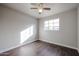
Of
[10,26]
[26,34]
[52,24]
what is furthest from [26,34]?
[52,24]

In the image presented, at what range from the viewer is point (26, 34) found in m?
4.55

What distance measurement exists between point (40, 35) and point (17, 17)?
2622 mm

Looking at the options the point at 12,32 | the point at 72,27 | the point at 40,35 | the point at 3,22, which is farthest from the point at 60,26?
the point at 3,22

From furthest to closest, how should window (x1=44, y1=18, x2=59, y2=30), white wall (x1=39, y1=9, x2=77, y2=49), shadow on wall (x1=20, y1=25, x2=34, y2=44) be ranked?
window (x1=44, y1=18, x2=59, y2=30)
shadow on wall (x1=20, y1=25, x2=34, y2=44)
white wall (x1=39, y1=9, x2=77, y2=49)

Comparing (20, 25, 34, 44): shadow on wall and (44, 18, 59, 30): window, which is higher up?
(44, 18, 59, 30): window

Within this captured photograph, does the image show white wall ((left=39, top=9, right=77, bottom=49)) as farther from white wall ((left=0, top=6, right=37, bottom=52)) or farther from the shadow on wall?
white wall ((left=0, top=6, right=37, bottom=52))

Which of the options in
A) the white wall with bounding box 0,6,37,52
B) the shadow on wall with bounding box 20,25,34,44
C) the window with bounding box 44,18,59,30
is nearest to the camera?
the white wall with bounding box 0,6,37,52

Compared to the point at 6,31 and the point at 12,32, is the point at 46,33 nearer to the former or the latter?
the point at 12,32

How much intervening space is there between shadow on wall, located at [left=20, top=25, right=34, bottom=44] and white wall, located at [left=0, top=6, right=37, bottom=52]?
0.21 m

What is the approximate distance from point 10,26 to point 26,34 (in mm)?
1382

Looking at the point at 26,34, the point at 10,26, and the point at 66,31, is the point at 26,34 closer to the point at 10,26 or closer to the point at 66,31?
the point at 10,26

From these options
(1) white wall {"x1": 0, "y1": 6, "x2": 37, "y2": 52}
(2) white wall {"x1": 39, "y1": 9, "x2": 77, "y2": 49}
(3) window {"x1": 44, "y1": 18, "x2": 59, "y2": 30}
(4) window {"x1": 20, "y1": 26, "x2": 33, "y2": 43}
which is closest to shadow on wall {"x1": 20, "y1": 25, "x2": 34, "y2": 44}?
(4) window {"x1": 20, "y1": 26, "x2": 33, "y2": 43}

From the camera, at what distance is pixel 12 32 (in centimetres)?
356

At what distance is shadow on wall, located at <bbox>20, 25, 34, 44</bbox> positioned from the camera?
13.8 ft
